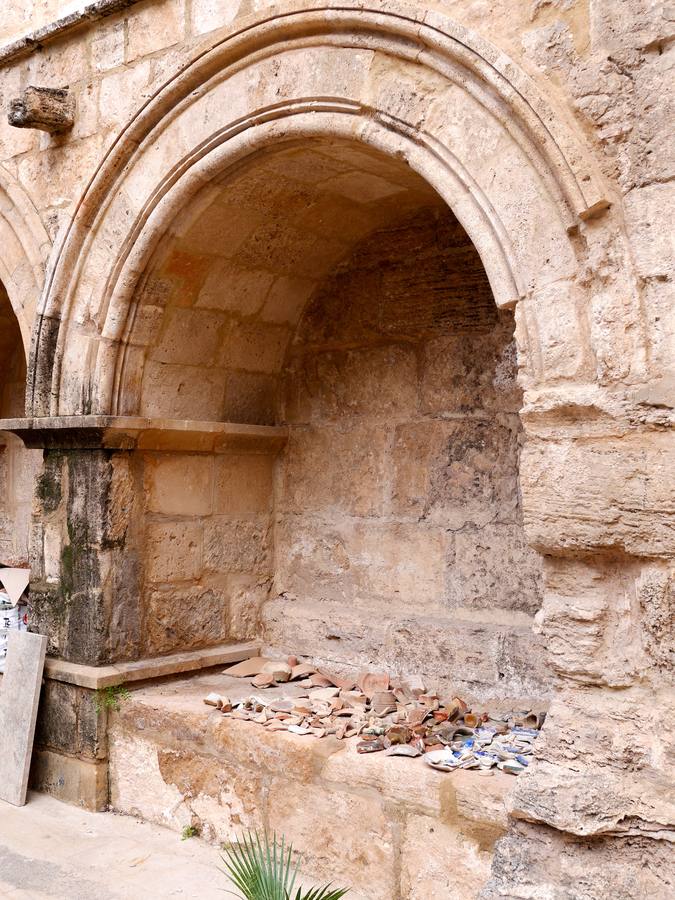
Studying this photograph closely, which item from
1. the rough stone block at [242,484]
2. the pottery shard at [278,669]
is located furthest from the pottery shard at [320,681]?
the rough stone block at [242,484]

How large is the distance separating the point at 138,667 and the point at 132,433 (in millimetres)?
979

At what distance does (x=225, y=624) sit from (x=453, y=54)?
8.77ft

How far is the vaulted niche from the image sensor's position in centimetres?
369

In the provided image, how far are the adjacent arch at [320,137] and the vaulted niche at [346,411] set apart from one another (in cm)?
12

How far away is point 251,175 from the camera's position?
3520 millimetres

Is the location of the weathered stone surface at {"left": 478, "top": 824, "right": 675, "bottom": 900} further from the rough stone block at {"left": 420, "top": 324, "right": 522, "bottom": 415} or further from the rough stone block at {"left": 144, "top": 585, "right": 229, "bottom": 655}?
the rough stone block at {"left": 144, "top": 585, "right": 229, "bottom": 655}

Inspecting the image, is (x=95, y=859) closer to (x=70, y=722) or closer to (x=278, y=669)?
(x=70, y=722)

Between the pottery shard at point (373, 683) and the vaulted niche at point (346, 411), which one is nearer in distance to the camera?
the vaulted niche at point (346, 411)

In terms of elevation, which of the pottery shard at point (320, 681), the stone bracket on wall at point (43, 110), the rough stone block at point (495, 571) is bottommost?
the pottery shard at point (320, 681)

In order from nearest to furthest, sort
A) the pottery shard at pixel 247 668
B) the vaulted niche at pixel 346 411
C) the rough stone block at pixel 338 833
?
1. the rough stone block at pixel 338 833
2. the vaulted niche at pixel 346 411
3. the pottery shard at pixel 247 668

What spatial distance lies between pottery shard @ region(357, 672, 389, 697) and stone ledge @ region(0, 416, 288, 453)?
1.21 meters

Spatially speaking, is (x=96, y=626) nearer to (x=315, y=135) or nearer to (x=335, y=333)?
(x=335, y=333)

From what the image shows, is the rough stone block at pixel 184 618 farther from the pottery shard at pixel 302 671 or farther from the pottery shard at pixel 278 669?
the pottery shard at pixel 302 671

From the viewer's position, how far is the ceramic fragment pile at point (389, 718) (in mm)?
3031
